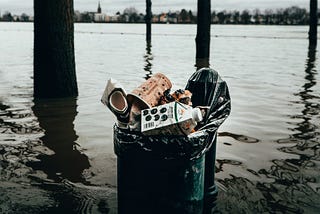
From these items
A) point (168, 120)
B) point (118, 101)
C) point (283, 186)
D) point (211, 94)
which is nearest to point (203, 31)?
point (283, 186)

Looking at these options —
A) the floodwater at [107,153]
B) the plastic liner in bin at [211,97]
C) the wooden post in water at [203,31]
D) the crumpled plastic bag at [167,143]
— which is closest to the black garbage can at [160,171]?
the crumpled plastic bag at [167,143]

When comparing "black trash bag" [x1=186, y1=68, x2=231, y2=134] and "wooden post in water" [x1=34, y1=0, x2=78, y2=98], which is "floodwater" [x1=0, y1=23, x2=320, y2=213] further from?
"black trash bag" [x1=186, y1=68, x2=231, y2=134]

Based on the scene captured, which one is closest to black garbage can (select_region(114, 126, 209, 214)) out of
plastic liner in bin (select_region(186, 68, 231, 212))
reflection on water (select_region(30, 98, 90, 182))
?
plastic liner in bin (select_region(186, 68, 231, 212))

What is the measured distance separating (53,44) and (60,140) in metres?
2.94

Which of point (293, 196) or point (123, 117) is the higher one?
point (123, 117)

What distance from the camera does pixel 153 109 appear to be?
282 cm

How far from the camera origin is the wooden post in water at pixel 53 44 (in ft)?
26.2

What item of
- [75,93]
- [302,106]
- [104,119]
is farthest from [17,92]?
[302,106]

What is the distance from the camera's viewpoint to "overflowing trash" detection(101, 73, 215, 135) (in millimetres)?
2770

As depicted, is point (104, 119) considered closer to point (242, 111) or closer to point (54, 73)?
point (54, 73)

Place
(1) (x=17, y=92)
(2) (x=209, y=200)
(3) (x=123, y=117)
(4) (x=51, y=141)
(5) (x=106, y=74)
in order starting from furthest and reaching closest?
1. (5) (x=106, y=74)
2. (1) (x=17, y=92)
3. (4) (x=51, y=141)
4. (2) (x=209, y=200)
5. (3) (x=123, y=117)

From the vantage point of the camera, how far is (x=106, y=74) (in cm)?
1285

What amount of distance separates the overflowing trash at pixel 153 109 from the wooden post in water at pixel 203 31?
12.9 m

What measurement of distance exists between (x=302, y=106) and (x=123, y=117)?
19.3ft
